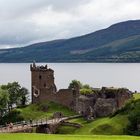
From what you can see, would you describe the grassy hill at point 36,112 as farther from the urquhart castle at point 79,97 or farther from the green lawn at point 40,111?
the urquhart castle at point 79,97

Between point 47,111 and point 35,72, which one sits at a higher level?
point 35,72

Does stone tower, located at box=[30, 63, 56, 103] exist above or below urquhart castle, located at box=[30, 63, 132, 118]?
above

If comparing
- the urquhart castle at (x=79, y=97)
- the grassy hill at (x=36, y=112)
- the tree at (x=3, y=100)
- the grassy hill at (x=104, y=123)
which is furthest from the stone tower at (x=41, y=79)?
the grassy hill at (x=104, y=123)

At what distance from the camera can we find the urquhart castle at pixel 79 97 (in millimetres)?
79188

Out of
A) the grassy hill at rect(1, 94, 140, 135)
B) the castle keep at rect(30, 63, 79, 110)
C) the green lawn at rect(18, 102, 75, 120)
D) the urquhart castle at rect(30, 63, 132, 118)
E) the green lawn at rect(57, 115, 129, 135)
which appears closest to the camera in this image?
the green lawn at rect(57, 115, 129, 135)

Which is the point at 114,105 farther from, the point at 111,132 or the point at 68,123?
the point at 111,132

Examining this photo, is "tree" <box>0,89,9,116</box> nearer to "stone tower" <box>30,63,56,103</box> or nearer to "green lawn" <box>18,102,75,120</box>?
"stone tower" <box>30,63,56,103</box>

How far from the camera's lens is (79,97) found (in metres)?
87.8

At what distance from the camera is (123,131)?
6438 cm

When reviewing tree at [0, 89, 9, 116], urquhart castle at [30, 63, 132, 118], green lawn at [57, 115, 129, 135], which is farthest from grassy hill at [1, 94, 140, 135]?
tree at [0, 89, 9, 116]

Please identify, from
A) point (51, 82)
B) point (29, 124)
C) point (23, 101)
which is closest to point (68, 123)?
point (29, 124)

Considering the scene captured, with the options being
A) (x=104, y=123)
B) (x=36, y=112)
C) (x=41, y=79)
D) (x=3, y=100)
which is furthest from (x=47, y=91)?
(x=104, y=123)

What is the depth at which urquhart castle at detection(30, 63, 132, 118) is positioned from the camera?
260 ft

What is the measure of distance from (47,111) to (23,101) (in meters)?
23.7
